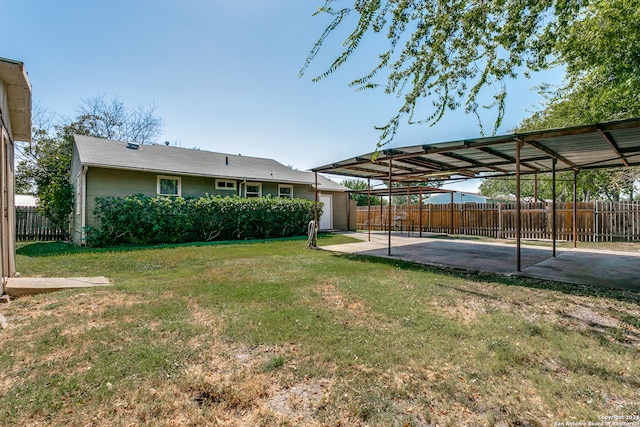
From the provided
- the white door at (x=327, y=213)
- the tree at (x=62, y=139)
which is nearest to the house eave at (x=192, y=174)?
the white door at (x=327, y=213)

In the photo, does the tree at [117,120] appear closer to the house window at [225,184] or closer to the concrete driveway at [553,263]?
the house window at [225,184]

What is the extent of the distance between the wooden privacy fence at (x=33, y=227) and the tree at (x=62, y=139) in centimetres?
42

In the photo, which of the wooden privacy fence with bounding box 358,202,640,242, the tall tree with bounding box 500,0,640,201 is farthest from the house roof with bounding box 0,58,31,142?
the wooden privacy fence with bounding box 358,202,640,242

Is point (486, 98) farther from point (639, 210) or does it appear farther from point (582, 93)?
point (639, 210)

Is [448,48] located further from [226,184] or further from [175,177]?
[226,184]

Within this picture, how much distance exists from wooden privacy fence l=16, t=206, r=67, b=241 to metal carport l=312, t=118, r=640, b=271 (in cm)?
1240

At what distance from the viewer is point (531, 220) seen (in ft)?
46.4

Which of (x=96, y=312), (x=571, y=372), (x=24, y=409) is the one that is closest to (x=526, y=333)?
(x=571, y=372)

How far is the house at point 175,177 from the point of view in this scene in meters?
11.2

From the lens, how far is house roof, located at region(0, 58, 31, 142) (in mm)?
4145

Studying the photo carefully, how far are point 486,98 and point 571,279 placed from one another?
389 centimetres

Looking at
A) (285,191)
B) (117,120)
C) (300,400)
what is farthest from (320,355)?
(117,120)

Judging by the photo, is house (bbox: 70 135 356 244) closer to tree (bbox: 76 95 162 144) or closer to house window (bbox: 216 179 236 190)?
house window (bbox: 216 179 236 190)

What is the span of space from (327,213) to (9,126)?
553 inches
